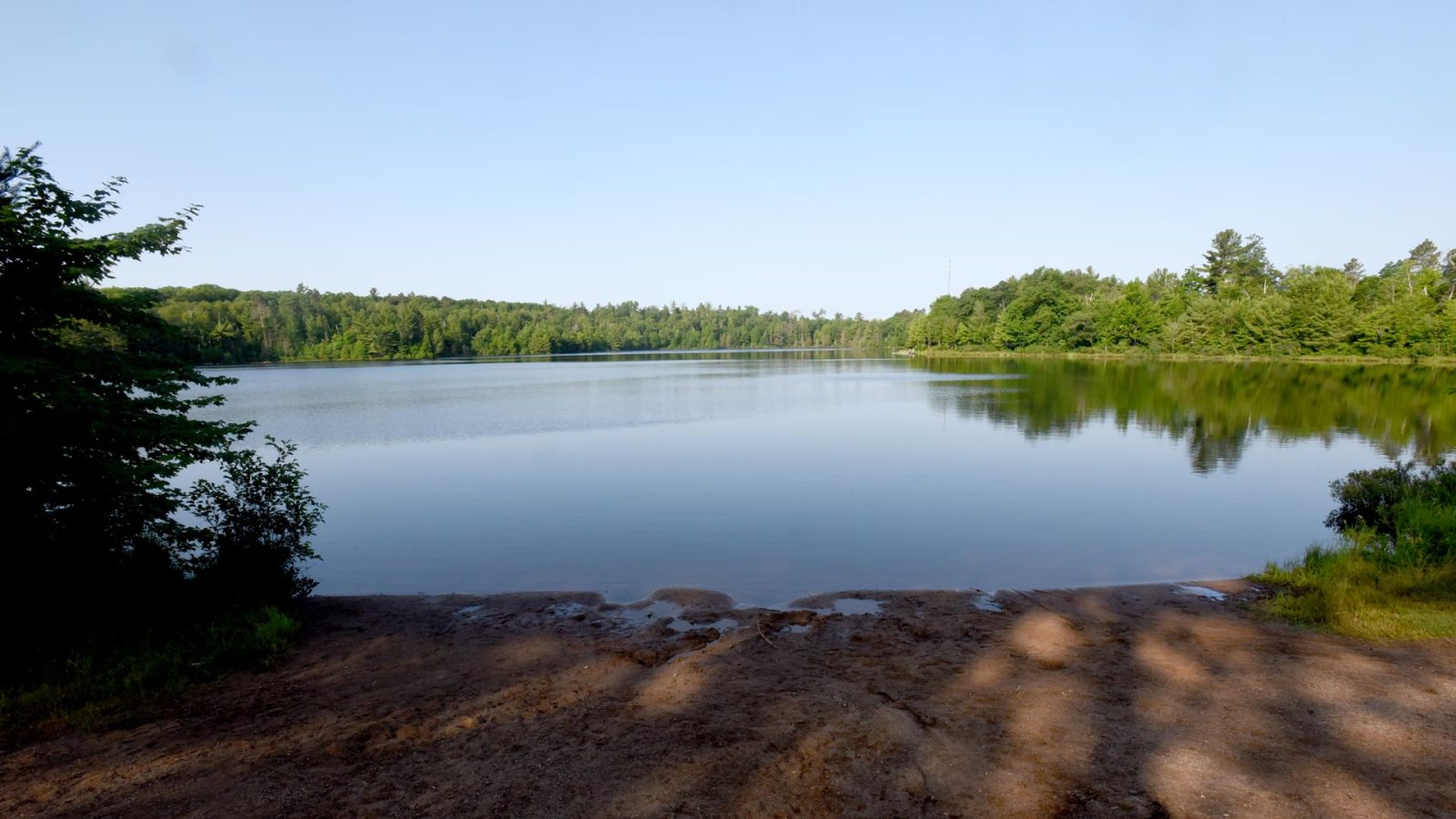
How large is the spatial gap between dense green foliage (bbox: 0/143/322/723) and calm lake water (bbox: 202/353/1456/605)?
146 inches

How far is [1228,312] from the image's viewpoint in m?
79.8

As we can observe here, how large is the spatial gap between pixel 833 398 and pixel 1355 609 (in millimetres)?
37149

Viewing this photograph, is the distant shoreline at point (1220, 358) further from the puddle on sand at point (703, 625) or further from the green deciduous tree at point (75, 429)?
the green deciduous tree at point (75, 429)

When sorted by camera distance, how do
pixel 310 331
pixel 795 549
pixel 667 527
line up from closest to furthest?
pixel 795 549 → pixel 667 527 → pixel 310 331

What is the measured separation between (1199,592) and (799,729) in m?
7.97

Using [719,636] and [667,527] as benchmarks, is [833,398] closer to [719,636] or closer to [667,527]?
[667,527]

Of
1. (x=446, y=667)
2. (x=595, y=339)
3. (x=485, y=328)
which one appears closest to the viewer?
(x=446, y=667)

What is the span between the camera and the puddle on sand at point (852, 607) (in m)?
9.96

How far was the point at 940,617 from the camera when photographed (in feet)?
31.1

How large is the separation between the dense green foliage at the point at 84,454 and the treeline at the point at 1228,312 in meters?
93.7

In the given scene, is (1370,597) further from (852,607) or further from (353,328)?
(353,328)

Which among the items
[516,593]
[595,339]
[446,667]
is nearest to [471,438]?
[516,593]

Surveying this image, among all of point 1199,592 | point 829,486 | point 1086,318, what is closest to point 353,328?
point 1086,318

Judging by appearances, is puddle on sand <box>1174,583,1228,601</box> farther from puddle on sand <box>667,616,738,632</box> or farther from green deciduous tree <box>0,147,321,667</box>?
green deciduous tree <box>0,147,321,667</box>
